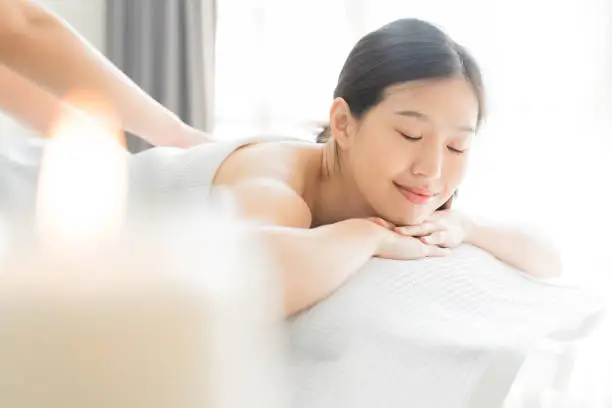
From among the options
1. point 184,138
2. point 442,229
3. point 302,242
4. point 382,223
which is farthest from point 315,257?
point 184,138

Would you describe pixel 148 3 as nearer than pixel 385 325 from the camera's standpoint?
No

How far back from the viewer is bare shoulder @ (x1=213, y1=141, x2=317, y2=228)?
1.04 meters

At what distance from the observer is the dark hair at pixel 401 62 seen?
3.85 ft

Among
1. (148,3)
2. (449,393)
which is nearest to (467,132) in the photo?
(449,393)

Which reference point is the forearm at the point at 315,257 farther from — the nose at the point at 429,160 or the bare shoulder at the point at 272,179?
Answer: the nose at the point at 429,160

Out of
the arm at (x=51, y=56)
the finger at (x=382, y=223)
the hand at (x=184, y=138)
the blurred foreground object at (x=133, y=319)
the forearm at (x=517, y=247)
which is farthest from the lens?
the hand at (x=184, y=138)

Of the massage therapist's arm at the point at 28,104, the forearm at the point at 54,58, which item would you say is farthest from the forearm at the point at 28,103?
the forearm at the point at 54,58

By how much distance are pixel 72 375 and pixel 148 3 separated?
9.36 ft

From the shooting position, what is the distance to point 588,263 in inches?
98.2

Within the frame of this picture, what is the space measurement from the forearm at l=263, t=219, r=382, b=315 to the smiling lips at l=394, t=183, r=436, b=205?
17 cm

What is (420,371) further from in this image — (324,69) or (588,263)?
(324,69)

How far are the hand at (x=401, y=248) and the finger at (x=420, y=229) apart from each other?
0.07 feet

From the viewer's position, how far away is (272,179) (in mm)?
1167

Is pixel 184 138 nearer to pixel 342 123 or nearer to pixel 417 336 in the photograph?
pixel 342 123
